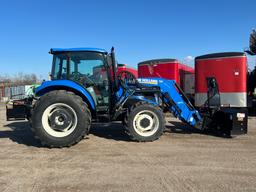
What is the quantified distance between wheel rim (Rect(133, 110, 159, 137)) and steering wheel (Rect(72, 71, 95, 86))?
148 cm

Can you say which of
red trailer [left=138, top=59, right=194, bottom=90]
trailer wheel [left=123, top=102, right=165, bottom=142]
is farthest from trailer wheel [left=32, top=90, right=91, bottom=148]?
red trailer [left=138, top=59, right=194, bottom=90]

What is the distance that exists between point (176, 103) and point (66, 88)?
9.64 feet

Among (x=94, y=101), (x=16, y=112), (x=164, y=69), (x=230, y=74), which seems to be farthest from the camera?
(x=164, y=69)

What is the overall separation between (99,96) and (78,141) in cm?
136

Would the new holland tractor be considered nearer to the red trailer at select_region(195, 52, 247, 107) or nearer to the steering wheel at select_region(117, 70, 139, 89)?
the steering wheel at select_region(117, 70, 139, 89)

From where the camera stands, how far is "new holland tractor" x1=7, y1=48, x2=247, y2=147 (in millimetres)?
7145

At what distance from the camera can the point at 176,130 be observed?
369 inches

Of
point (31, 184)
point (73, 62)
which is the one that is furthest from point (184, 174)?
point (73, 62)

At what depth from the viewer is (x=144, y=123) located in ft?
24.8

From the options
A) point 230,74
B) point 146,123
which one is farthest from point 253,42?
point 146,123

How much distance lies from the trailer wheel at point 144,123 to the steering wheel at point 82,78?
127 cm

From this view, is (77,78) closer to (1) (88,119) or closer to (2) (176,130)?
(1) (88,119)

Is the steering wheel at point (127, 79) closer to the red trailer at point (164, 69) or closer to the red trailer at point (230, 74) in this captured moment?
the red trailer at point (230, 74)

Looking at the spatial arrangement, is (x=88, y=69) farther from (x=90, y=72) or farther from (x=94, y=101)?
(x=94, y=101)
